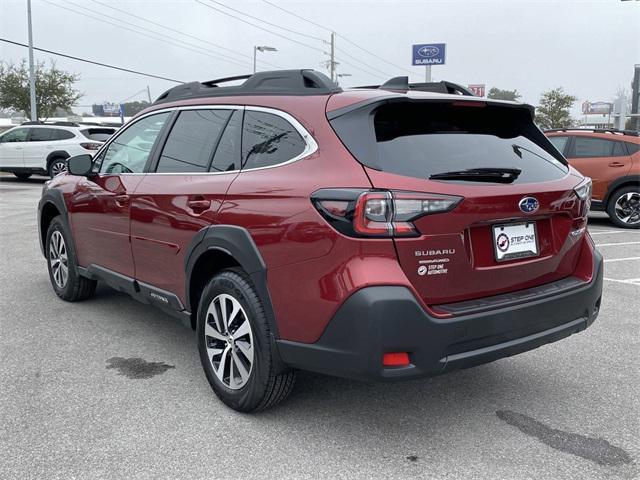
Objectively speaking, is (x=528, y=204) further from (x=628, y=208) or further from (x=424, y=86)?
(x=628, y=208)

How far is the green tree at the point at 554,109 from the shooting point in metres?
53.6

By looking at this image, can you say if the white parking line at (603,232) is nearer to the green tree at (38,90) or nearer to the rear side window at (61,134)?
the rear side window at (61,134)

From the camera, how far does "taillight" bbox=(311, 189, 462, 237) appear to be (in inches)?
98.7

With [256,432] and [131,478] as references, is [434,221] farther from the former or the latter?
[131,478]

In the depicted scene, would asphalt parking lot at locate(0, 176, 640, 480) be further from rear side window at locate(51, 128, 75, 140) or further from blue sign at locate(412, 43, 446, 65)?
blue sign at locate(412, 43, 446, 65)

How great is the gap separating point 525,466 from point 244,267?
1.61 meters

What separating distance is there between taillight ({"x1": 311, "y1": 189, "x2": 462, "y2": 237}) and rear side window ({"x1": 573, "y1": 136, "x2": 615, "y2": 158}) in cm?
936

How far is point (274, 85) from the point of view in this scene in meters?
3.35

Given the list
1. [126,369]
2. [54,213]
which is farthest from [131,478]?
[54,213]

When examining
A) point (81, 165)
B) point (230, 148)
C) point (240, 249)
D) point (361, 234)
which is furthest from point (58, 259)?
point (361, 234)

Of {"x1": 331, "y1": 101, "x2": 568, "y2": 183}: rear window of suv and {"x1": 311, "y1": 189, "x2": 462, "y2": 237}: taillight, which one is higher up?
{"x1": 331, "y1": 101, "x2": 568, "y2": 183}: rear window of suv

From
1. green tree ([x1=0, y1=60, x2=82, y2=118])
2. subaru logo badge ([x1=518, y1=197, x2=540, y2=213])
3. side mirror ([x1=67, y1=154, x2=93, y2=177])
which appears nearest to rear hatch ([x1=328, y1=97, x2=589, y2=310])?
subaru logo badge ([x1=518, y1=197, x2=540, y2=213])

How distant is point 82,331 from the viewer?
452cm

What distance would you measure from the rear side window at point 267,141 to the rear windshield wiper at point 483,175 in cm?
72
